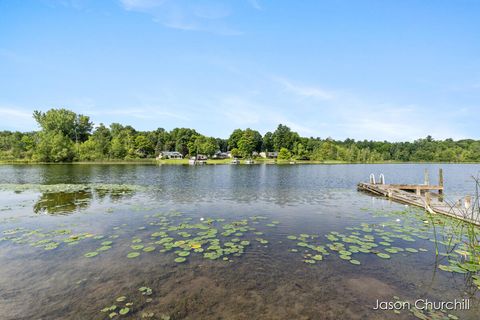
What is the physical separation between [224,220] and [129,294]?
855cm

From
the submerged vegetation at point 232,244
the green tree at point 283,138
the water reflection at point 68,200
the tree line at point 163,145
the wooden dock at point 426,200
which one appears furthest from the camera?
the green tree at point 283,138

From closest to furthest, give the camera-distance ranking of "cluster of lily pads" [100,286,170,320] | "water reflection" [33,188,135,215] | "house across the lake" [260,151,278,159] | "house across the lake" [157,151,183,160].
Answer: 1. "cluster of lily pads" [100,286,170,320]
2. "water reflection" [33,188,135,215]
3. "house across the lake" [157,151,183,160]
4. "house across the lake" [260,151,278,159]

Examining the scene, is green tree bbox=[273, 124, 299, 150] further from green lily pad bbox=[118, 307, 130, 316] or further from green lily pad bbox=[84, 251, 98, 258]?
green lily pad bbox=[118, 307, 130, 316]

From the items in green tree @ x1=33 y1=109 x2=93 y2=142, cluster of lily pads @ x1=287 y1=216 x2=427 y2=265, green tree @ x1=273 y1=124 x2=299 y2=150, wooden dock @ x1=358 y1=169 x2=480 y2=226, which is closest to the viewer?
cluster of lily pads @ x1=287 y1=216 x2=427 y2=265

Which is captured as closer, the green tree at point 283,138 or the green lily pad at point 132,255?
the green lily pad at point 132,255

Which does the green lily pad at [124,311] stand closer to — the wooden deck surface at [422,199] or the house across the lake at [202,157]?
the wooden deck surface at [422,199]

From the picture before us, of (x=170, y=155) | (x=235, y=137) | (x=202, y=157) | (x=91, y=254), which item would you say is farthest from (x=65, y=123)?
(x=91, y=254)

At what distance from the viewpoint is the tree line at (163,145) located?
8731 cm

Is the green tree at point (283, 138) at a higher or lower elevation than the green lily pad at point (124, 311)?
higher

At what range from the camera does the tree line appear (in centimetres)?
8731

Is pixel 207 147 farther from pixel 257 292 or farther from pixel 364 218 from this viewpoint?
pixel 257 292

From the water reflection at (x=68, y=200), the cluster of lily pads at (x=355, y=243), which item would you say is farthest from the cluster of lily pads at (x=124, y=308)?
the water reflection at (x=68, y=200)

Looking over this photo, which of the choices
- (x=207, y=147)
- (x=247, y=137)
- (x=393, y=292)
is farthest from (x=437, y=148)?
(x=393, y=292)

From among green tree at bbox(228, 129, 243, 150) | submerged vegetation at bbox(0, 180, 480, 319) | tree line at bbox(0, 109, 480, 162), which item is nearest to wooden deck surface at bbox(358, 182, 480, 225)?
submerged vegetation at bbox(0, 180, 480, 319)
